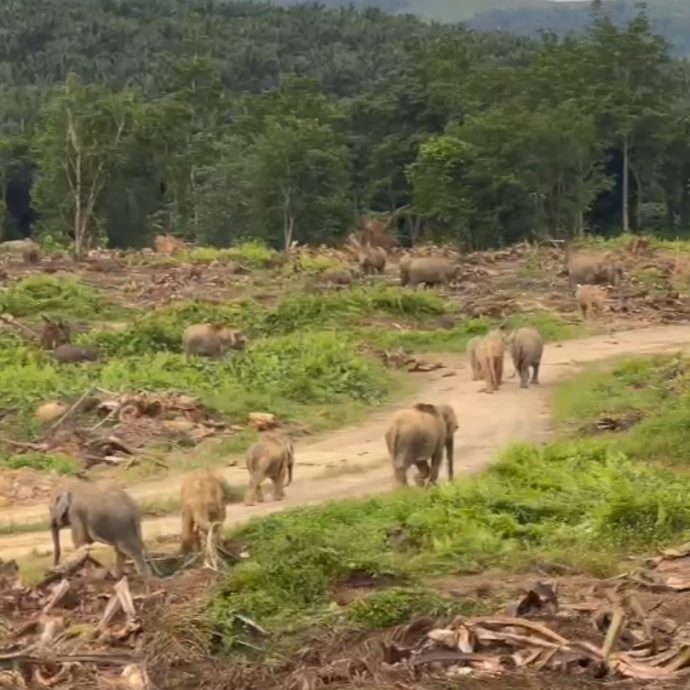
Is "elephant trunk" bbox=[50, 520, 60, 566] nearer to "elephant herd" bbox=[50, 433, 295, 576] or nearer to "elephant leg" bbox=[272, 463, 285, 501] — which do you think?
"elephant herd" bbox=[50, 433, 295, 576]

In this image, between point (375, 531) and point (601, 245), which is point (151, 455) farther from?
point (601, 245)

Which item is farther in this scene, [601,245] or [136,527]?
[601,245]

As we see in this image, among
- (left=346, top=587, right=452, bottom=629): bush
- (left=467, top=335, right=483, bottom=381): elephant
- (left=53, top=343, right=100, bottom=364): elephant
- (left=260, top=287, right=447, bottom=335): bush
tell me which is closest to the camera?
(left=346, top=587, right=452, bottom=629): bush

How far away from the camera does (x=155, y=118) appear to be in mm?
56500

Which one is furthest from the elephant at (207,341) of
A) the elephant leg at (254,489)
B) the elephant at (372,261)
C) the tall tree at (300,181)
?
the tall tree at (300,181)

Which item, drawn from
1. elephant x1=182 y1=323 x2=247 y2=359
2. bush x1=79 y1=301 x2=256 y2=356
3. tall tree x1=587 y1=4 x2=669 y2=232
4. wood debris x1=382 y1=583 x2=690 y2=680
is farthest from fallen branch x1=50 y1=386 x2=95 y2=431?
tall tree x1=587 y1=4 x2=669 y2=232

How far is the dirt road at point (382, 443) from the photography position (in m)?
15.7

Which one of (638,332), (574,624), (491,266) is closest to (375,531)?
(574,624)

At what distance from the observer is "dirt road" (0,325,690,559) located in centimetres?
1573

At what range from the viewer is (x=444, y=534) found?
1332 centimetres

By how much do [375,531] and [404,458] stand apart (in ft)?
7.83

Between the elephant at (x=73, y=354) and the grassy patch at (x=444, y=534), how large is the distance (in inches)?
427

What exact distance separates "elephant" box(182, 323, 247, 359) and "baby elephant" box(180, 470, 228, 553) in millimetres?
12303

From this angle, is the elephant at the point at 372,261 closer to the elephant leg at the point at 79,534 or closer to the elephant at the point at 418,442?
the elephant at the point at 418,442
